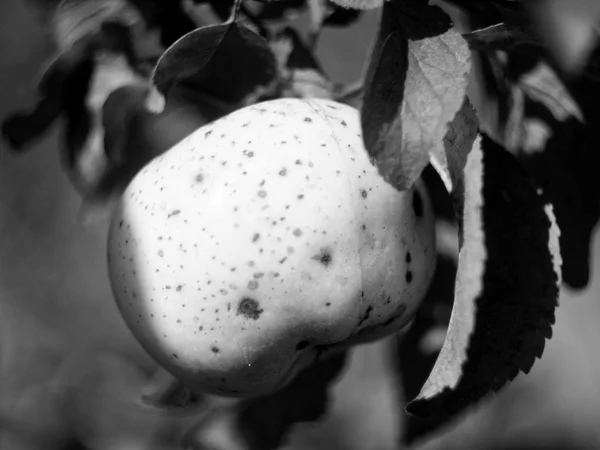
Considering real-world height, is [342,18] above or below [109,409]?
above

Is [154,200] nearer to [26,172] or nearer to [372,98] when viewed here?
[372,98]

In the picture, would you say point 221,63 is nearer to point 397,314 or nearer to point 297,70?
point 297,70

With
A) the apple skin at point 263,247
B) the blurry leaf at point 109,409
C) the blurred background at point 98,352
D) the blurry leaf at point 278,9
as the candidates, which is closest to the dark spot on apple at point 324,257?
the apple skin at point 263,247

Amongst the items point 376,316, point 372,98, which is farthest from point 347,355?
point 372,98

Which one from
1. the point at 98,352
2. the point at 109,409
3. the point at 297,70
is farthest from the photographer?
the point at 98,352

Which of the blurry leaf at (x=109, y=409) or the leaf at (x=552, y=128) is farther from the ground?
the leaf at (x=552, y=128)

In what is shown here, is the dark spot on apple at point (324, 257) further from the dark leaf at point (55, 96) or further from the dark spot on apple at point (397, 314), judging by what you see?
the dark leaf at point (55, 96)

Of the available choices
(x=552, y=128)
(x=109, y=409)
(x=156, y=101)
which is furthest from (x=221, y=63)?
(x=109, y=409)
